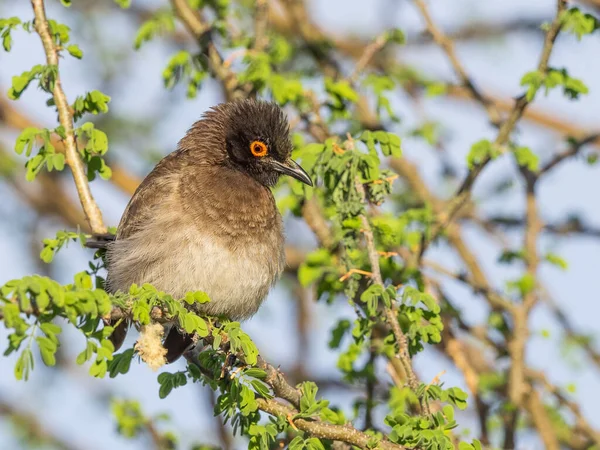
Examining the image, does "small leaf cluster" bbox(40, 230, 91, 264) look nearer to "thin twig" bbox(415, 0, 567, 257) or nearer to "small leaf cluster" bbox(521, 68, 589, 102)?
"thin twig" bbox(415, 0, 567, 257)

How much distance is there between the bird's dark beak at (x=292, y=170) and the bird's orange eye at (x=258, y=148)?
0.34ft

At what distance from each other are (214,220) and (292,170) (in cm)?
60

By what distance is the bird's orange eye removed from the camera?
573 cm

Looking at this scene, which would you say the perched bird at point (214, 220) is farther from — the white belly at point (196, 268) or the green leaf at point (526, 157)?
the green leaf at point (526, 157)

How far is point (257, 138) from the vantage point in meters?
5.75

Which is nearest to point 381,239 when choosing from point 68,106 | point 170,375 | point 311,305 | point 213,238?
point 213,238

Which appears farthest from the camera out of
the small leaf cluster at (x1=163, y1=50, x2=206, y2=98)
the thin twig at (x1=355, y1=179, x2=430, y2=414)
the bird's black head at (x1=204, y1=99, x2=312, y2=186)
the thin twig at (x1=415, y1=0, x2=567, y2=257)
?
the small leaf cluster at (x1=163, y1=50, x2=206, y2=98)

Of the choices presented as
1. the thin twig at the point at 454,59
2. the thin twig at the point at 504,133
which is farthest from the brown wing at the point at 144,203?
the thin twig at the point at 454,59

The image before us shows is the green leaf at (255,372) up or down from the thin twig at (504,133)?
down

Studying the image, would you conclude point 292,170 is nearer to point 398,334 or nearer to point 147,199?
point 147,199

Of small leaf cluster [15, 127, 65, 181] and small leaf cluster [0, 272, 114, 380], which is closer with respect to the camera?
small leaf cluster [0, 272, 114, 380]

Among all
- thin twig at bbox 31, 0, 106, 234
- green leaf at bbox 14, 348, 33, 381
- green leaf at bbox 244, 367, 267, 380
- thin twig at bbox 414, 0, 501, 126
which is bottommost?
green leaf at bbox 14, 348, 33, 381

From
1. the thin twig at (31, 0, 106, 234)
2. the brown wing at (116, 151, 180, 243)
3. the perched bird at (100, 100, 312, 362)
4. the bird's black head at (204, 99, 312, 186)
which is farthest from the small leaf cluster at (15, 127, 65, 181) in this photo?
the bird's black head at (204, 99, 312, 186)

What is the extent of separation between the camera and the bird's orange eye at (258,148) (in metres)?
5.73
